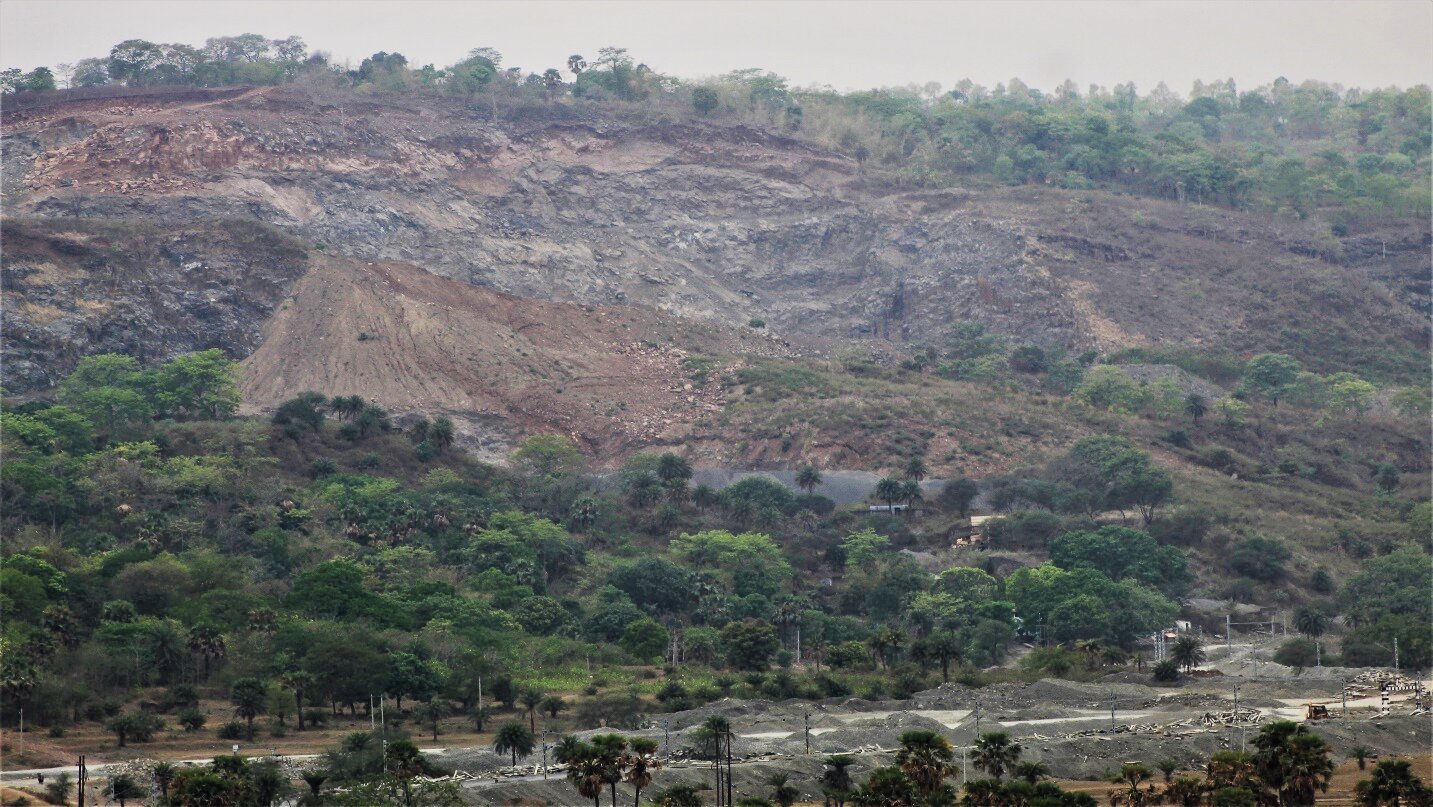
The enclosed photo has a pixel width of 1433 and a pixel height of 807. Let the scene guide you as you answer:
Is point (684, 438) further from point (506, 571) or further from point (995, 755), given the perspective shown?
point (995, 755)

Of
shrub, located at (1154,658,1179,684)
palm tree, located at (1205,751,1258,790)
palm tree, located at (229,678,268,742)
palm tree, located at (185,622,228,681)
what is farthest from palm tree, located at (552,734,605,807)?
shrub, located at (1154,658,1179,684)

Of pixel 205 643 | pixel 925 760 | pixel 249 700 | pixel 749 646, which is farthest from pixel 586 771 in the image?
pixel 749 646

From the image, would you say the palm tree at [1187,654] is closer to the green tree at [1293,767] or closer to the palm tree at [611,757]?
the green tree at [1293,767]

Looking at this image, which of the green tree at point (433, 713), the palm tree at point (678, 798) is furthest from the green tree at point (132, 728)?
the palm tree at point (678, 798)

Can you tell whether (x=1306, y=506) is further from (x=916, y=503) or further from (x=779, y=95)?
(x=779, y=95)

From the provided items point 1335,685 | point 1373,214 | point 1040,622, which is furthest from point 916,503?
point 1373,214

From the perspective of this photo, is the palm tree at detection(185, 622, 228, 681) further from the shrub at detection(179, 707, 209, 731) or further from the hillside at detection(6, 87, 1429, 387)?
the hillside at detection(6, 87, 1429, 387)
